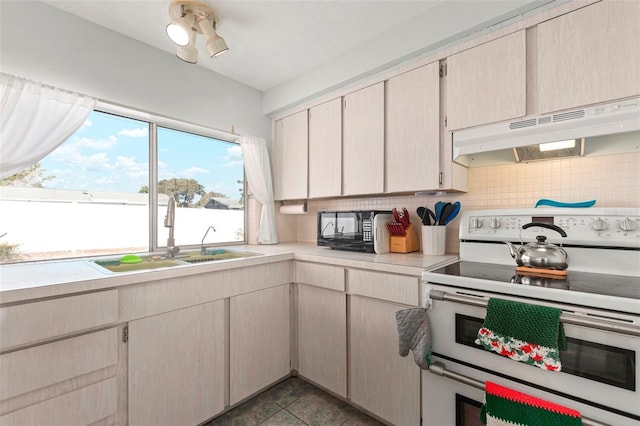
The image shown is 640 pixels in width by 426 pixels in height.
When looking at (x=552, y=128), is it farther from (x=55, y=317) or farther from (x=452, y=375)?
(x=55, y=317)

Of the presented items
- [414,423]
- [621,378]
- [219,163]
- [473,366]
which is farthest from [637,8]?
[219,163]

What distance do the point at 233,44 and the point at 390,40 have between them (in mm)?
1122

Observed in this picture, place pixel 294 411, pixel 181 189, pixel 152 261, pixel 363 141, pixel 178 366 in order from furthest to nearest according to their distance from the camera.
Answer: pixel 181 189
pixel 363 141
pixel 152 261
pixel 294 411
pixel 178 366

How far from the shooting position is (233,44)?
6.63 ft

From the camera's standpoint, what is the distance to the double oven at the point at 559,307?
914 mm

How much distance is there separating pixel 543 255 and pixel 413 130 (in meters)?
1.03

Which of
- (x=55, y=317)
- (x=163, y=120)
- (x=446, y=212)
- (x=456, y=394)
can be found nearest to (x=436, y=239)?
(x=446, y=212)

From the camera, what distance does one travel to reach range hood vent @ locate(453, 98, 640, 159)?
120 centimetres

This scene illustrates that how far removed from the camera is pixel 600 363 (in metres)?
0.95

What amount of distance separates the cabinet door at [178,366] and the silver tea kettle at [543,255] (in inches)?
64.3

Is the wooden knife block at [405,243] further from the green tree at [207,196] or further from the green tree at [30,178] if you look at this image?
the green tree at [30,178]

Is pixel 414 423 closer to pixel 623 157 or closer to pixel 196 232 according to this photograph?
pixel 623 157

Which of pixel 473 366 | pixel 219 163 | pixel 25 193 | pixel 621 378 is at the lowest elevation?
pixel 473 366

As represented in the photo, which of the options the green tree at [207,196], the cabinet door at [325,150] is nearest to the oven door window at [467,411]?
the cabinet door at [325,150]
